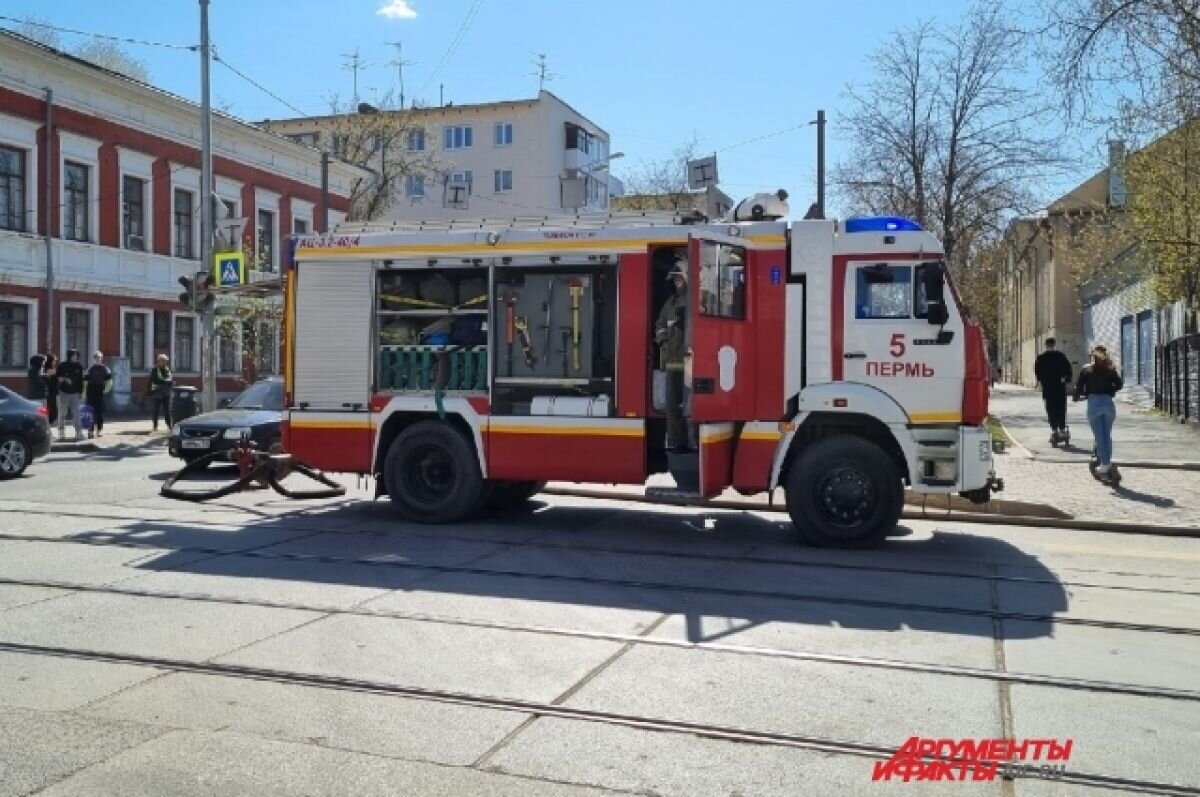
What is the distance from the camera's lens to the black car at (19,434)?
15531 millimetres

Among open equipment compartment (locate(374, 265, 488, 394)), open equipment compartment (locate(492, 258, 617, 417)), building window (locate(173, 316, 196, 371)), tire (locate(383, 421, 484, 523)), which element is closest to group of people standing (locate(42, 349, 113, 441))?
building window (locate(173, 316, 196, 371))

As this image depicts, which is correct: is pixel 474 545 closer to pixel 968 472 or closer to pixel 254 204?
pixel 968 472

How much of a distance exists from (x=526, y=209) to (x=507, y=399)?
5854 centimetres

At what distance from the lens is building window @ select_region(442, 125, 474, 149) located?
7075 centimetres

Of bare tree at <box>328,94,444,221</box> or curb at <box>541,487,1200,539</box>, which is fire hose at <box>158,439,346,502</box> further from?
bare tree at <box>328,94,444,221</box>

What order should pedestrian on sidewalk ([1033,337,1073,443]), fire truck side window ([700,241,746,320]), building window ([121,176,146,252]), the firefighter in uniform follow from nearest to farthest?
fire truck side window ([700,241,746,320]) → the firefighter in uniform → pedestrian on sidewalk ([1033,337,1073,443]) → building window ([121,176,146,252])

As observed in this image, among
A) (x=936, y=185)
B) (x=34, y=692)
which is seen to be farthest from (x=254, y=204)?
(x=34, y=692)

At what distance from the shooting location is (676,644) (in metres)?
6.51

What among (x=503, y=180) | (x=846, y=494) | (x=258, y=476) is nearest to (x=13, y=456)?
(x=258, y=476)

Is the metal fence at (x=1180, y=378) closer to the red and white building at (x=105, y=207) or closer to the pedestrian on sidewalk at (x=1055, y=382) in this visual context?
the pedestrian on sidewalk at (x=1055, y=382)

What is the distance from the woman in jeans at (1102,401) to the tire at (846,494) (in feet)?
18.8

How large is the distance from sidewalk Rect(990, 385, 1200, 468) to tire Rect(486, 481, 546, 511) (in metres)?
8.49

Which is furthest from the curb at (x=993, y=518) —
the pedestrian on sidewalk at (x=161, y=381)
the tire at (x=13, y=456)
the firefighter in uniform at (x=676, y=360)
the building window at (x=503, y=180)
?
the building window at (x=503, y=180)

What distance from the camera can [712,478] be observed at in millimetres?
10102
